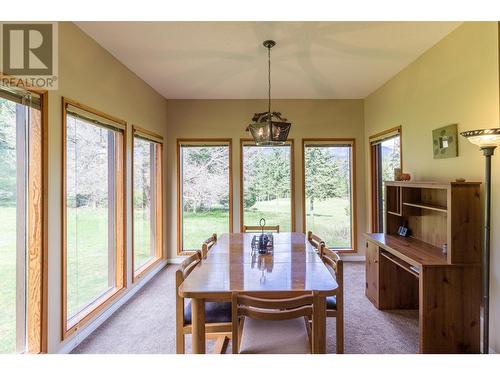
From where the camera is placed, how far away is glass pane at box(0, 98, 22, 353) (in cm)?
178

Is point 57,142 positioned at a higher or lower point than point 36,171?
higher

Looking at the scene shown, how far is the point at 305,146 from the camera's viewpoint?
184 inches

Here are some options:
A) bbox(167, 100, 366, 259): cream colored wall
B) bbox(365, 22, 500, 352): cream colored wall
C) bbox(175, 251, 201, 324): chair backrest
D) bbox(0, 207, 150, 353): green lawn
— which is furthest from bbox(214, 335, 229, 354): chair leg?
bbox(167, 100, 366, 259): cream colored wall

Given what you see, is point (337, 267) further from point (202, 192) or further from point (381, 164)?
point (202, 192)

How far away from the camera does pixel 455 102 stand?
2.49 metres

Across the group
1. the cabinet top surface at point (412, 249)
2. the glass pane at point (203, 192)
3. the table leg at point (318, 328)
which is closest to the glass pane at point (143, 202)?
the glass pane at point (203, 192)

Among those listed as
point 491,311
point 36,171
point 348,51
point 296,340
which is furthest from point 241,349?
point 348,51

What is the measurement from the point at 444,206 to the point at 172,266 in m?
3.85

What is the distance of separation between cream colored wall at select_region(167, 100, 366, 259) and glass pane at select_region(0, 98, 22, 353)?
279 centimetres

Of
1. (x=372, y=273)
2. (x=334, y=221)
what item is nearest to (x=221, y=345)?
(x=372, y=273)

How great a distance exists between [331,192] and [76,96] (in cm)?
387

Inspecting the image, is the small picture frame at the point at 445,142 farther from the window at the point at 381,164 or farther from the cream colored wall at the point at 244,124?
the cream colored wall at the point at 244,124
